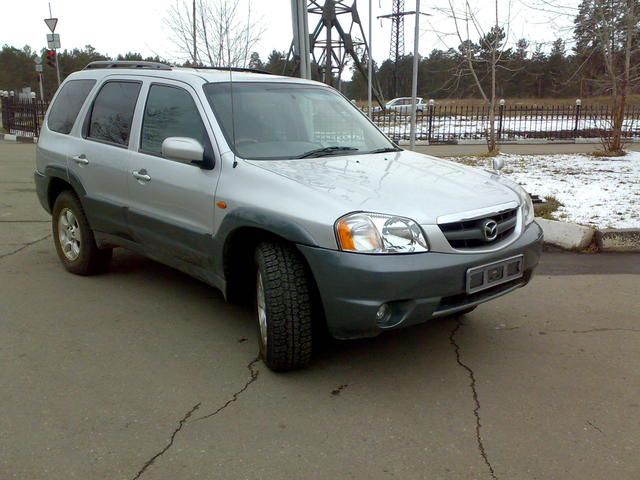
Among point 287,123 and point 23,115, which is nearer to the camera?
point 287,123

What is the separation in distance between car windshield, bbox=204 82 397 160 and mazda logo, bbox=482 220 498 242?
1.28 m

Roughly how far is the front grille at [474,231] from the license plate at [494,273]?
5.4 inches

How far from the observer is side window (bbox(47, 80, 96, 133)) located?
209 inches

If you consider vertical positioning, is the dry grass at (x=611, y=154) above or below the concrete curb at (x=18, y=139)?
below

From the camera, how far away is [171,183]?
13.5ft

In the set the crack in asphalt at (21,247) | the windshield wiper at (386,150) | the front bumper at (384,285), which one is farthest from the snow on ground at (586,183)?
the crack in asphalt at (21,247)

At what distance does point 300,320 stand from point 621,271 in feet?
12.5

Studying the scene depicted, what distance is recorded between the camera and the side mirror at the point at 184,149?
372 centimetres

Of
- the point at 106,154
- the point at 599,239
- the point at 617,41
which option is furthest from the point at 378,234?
the point at 617,41

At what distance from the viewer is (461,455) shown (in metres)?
2.79

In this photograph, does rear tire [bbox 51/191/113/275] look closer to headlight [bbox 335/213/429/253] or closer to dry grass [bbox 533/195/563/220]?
headlight [bbox 335/213/429/253]

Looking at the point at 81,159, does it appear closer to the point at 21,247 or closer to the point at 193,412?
the point at 21,247

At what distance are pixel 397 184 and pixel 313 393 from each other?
52.1 inches

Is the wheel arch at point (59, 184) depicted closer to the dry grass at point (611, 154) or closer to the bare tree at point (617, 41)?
the bare tree at point (617, 41)
